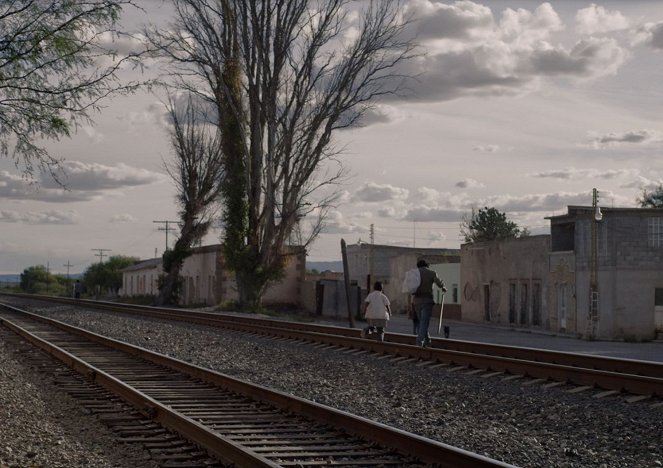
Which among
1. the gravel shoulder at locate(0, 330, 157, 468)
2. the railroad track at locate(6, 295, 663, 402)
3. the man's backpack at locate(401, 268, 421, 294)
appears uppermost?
the man's backpack at locate(401, 268, 421, 294)

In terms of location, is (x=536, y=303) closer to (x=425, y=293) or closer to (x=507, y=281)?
(x=507, y=281)

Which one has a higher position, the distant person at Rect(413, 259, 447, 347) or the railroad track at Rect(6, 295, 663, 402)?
the distant person at Rect(413, 259, 447, 347)

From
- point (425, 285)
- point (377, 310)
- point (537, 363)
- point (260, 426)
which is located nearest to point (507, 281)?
point (377, 310)

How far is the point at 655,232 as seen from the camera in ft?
119

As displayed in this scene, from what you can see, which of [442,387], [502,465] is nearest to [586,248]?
[442,387]

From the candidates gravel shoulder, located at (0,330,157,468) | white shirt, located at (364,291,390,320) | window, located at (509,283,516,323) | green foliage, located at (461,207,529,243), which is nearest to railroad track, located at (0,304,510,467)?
gravel shoulder, located at (0,330,157,468)

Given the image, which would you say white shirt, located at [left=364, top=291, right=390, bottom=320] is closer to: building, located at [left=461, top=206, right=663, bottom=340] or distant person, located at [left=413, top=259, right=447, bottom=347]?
distant person, located at [left=413, top=259, right=447, bottom=347]

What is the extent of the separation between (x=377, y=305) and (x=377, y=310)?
116 millimetres

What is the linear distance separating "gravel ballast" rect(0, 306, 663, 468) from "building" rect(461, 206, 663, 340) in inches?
→ 757

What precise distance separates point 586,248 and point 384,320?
1930cm

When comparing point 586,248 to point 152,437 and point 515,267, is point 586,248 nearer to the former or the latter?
point 515,267

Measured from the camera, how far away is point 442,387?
13.6 metres

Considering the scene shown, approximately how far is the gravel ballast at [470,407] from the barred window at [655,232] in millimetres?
20414

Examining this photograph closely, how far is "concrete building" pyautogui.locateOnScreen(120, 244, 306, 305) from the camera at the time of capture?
5488 cm
